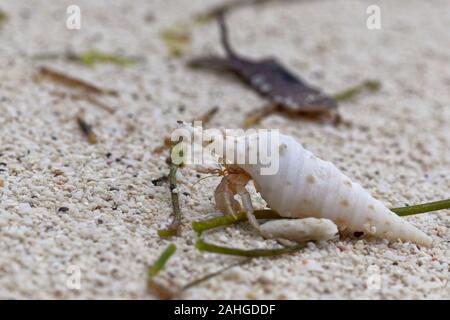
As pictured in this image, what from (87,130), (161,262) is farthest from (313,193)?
(87,130)

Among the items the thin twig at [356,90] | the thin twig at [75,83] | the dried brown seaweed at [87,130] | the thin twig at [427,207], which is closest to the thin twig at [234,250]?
the thin twig at [427,207]

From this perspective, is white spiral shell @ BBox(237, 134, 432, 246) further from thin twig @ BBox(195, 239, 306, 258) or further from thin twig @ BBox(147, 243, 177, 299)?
thin twig @ BBox(147, 243, 177, 299)

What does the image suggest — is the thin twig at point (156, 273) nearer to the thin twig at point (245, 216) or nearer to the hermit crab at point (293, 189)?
the thin twig at point (245, 216)

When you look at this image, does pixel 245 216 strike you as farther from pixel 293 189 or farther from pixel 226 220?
pixel 293 189

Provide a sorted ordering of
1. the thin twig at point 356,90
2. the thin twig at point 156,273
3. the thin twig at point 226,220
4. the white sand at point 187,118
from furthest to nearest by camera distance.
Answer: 1. the thin twig at point 356,90
2. the thin twig at point 226,220
3. the white sand at point 187,118
4. the thin twig at point 156,273

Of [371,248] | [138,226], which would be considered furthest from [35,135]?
[371,248]

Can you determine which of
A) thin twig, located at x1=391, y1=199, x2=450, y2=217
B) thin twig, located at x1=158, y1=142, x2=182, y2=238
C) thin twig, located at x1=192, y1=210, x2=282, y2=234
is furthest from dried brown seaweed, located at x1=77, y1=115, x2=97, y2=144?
thin twig, located at x1=391, y1=199, x2=450, y2=217
